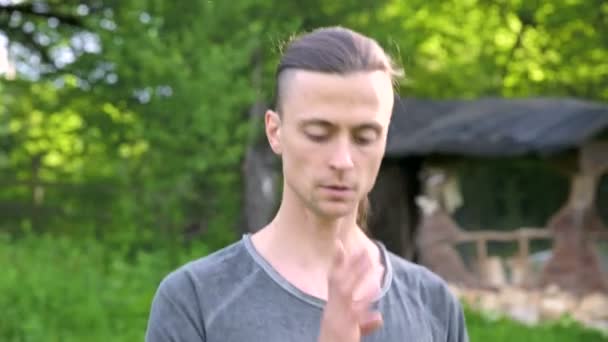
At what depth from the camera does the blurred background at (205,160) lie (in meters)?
13.9

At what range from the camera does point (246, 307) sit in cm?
205

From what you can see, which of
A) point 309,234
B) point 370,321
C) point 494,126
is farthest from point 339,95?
point 494,126

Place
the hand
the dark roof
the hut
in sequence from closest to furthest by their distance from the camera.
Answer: the hand < the dark roof < the hut

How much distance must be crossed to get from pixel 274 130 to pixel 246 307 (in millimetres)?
311

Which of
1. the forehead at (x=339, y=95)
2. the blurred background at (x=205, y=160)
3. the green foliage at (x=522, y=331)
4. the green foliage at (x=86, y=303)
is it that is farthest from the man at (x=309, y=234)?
the green foliage at (x=522, y=331)

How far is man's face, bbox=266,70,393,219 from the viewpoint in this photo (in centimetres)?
196

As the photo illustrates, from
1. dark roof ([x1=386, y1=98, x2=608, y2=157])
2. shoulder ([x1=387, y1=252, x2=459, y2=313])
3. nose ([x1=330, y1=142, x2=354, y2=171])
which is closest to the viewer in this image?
nose ([x1=330, y1=142, x2=354, y2=171])

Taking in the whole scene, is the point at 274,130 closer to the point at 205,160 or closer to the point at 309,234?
the point at 309,234

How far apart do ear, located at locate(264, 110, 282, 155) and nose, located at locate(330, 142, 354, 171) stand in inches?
5.5

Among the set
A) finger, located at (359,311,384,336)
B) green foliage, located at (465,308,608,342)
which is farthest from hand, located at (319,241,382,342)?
green foliage, located at (465,308,608,342)

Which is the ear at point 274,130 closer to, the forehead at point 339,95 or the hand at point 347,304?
the forehead at point 339,95

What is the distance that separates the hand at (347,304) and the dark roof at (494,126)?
37.6 ft

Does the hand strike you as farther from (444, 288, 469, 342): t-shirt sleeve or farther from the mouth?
(444, 288, 469, 342): t-shirt sleeve

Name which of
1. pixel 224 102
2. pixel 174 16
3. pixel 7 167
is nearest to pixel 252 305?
pixel 224 102
